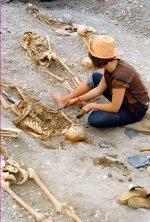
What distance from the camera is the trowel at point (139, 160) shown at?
13.0 feet

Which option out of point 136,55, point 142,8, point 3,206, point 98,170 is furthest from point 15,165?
point 142,8

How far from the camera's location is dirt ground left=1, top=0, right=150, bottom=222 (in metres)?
3.33

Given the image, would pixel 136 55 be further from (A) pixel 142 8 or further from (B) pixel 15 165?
(B) pixel 15 165

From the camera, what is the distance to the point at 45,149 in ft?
13.1

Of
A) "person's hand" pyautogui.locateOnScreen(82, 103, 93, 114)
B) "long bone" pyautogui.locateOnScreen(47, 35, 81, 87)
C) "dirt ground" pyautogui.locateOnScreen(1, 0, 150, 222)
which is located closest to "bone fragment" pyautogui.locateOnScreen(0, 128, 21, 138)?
"dirt ground" pyautogui.locateOnScreen(1, 0, 150, 222)

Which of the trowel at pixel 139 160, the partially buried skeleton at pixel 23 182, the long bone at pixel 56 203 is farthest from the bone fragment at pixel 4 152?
the trowel at pixel 139 160

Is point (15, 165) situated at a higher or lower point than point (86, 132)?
higher

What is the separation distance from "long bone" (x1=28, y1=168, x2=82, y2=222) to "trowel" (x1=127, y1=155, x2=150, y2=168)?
836mm

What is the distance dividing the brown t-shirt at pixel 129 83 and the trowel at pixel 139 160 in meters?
0.56

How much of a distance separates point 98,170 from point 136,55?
2545 mm

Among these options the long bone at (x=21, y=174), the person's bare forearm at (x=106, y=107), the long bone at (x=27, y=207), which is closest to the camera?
the long bone at (x=27, y=207)

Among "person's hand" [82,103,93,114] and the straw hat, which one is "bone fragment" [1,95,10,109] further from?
the straw hat

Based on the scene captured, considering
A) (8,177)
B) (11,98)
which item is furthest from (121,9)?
(8,177)

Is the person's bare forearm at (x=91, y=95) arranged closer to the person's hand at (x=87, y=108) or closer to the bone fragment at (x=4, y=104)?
the person's hand at (x=87, y=108)
